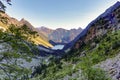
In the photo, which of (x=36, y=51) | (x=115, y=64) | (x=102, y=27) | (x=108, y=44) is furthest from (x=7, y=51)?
(x=102, y=27)

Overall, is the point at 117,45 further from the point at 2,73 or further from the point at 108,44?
the point at 2,73

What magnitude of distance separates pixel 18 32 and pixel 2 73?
107 inches

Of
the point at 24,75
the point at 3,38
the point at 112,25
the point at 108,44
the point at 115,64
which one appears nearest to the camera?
the point at 3,38

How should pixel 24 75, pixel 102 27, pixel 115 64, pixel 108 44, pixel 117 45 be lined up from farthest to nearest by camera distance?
pixel 102 27 < pixel 108 44 < pixel 117 45 < pixel 115 64 < pixel 24 75

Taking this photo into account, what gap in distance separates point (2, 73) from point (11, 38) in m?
2.29

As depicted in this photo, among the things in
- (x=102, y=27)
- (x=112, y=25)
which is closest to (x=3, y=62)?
(x=112, y=25)

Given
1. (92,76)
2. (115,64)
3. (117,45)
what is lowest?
(92,76)

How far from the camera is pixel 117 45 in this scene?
314ft

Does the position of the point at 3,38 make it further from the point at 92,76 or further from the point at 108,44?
the point at 108,44

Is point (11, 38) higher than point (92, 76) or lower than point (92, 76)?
lower

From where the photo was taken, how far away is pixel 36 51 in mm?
20391

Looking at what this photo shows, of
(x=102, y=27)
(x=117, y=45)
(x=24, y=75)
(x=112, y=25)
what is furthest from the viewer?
(x=102, y=27)

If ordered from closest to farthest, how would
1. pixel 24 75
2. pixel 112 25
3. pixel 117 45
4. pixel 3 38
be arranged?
pixel 3 38 → pixel 24 75 → pixel 117 45 → pixel 112 25

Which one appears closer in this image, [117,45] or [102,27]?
[117,45]
